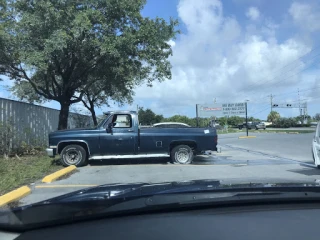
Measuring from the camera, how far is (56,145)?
508 inches

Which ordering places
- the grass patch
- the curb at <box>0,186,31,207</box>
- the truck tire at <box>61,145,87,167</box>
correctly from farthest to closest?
the truck tire at <box>61,145,87,167</box> < the grass patch < the curb at <box>0,186,31,207</box>

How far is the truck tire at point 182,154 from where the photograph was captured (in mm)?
13445

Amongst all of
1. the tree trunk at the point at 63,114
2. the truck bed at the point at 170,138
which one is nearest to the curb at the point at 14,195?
the truck bed at the point at 170,138

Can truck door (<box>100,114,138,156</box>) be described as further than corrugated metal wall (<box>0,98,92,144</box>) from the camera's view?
No

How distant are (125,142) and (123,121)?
→ 87cm

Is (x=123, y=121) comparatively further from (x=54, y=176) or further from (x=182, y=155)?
(x=54, y=176)

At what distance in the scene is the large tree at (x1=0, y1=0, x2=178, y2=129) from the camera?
1412cm

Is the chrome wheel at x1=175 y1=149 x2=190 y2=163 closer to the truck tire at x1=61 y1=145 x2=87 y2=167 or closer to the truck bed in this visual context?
the truck bed

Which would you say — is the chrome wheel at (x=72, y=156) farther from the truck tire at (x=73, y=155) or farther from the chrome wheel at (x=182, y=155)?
the chrome wheel at (x=182, y=155)

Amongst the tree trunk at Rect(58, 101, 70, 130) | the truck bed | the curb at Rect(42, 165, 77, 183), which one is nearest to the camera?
the curb at Rect(42, 165, 77, 183)

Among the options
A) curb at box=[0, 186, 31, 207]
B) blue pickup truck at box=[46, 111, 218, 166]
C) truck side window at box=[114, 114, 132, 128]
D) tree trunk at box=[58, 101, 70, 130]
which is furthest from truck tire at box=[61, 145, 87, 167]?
tree trunk at box=[58, 101, 70, 130]

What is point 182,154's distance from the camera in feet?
44.3

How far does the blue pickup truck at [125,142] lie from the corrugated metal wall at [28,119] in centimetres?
269

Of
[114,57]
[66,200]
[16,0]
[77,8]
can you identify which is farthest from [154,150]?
[66,200]
